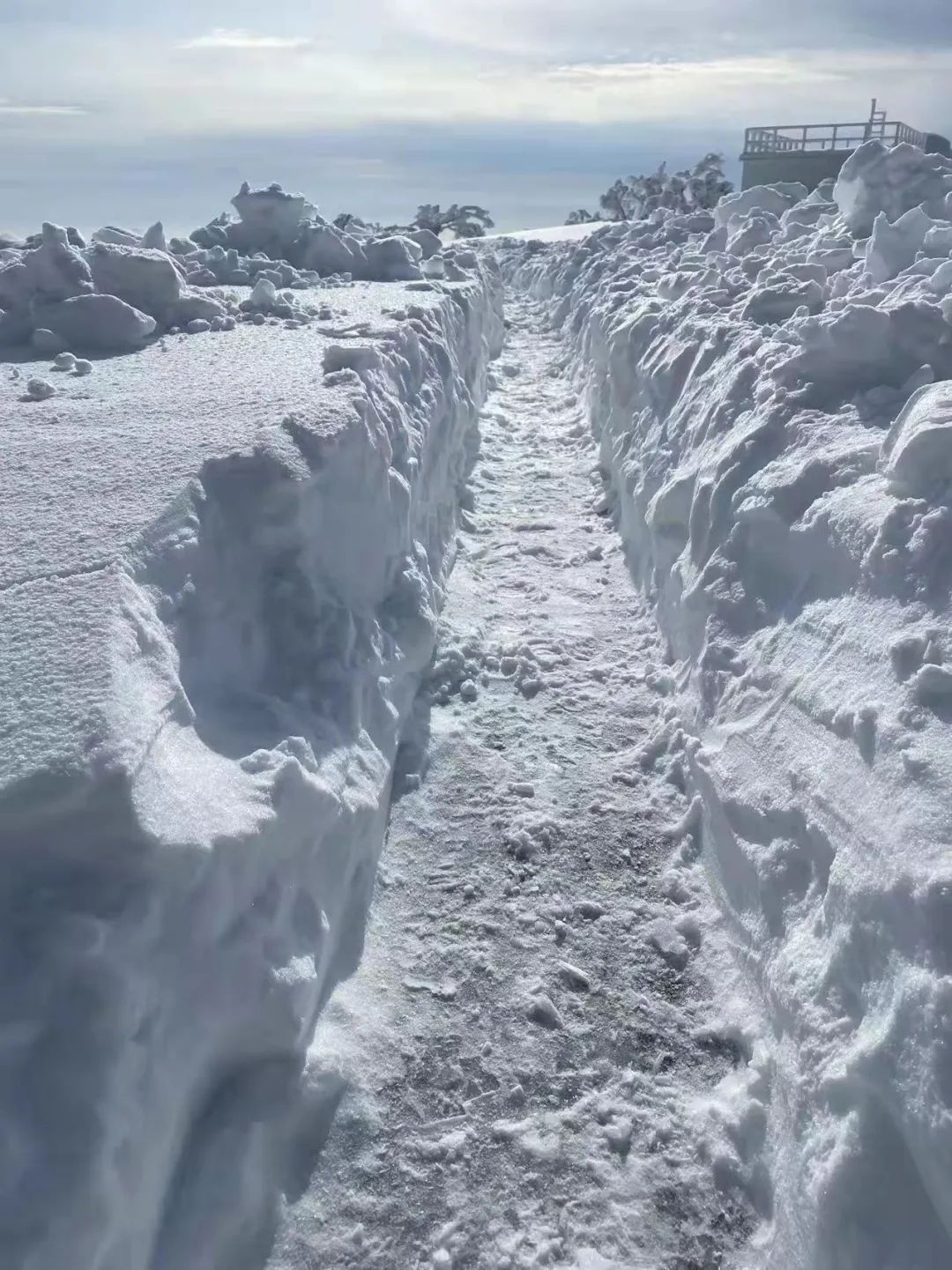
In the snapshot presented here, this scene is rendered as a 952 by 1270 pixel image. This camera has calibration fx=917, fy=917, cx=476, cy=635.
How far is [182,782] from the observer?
2.32 m

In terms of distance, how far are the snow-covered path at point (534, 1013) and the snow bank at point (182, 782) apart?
0.67 ft

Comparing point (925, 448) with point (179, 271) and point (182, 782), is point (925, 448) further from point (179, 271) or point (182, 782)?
point (179, 271)

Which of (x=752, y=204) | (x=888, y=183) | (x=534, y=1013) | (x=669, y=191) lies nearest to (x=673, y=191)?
(x=669, y=191)

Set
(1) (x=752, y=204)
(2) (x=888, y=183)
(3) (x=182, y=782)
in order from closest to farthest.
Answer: (3) (x=182, y=782), (2) (x=888, y=183), (1) (x=752, y=204)

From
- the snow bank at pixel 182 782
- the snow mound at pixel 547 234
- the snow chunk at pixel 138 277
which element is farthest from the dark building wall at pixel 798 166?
the snow bank at pixel 182 782

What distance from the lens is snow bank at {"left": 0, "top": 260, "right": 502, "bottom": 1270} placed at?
1.86 metres

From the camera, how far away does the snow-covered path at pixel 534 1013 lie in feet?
7.28

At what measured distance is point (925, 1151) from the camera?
179 centimetres

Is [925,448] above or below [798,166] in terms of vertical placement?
below

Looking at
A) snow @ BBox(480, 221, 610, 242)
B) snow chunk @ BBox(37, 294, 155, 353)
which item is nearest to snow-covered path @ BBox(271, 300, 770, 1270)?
snow chunk @ BBox(37, 294, 155, 353)

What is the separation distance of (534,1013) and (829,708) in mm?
1265

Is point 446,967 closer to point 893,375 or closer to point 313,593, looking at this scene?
point 313,593

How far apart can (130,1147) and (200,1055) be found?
298 mm

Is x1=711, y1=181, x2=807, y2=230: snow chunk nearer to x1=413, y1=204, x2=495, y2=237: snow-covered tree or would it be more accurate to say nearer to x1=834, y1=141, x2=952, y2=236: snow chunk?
x1=834, y1=141, x2=952, y2=236: snow chunk
